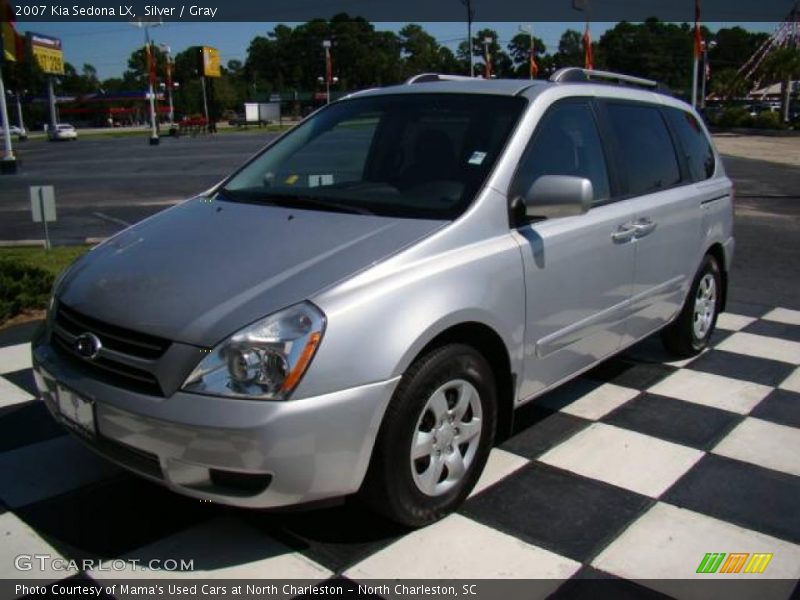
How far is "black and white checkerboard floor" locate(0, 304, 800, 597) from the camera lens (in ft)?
8.68

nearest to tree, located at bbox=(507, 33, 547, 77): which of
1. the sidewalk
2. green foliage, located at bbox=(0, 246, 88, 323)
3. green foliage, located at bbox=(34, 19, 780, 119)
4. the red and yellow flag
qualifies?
green foliage, located at bbox=(34, 19, 780, 119)

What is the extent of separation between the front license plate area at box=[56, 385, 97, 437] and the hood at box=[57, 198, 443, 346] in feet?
1.01

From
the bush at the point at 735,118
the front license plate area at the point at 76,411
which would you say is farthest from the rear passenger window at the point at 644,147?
the bush at the point at 735,118

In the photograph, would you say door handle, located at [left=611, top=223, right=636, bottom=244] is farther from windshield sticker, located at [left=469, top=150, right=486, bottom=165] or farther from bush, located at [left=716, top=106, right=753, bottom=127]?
bush, located at [left=716, top=106, right=753, bottom=127]

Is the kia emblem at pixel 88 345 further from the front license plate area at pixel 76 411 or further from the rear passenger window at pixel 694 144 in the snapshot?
the rear passenger window at pixel 694 144

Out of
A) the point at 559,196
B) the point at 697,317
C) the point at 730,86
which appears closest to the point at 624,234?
the point at 559,196

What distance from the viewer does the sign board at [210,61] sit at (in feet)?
215

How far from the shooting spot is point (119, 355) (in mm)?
2545

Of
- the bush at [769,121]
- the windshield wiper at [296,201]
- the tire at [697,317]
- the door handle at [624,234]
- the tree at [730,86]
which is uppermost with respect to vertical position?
the tree at [730,86]

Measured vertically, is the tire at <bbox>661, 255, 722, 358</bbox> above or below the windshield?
below

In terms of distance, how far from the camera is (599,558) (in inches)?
106

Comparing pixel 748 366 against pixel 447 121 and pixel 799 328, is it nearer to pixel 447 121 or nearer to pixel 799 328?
pixel 799 328

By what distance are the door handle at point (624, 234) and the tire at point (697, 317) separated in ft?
3.90

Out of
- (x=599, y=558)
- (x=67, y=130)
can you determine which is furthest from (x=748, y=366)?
(x=67, y=130)
